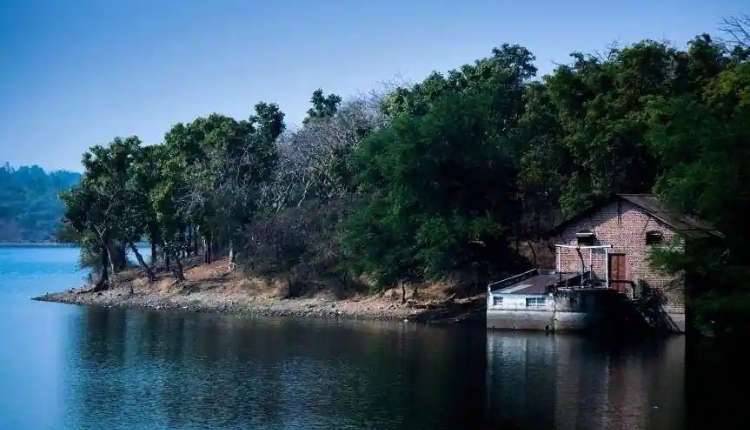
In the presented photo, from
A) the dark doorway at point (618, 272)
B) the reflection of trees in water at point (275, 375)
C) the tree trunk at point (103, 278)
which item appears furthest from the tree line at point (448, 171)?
the reflection of trees in water at point (275, 375)

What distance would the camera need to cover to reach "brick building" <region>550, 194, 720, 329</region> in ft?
174

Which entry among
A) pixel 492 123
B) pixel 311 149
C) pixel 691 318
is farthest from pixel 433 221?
pixel 311 149

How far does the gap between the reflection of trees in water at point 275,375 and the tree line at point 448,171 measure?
7492 millimetres

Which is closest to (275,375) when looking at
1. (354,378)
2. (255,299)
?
(354,378)

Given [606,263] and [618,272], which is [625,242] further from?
[618,272]

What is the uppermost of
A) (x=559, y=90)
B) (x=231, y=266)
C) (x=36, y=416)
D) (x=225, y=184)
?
(x=559, y=90)

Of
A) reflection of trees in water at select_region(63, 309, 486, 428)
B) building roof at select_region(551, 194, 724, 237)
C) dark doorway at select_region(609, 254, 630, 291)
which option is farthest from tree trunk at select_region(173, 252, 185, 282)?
dark doorway at select_region(609, 254, 630, 291)

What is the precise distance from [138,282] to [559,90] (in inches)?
1555

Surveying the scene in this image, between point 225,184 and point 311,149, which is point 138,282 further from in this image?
point 311,149

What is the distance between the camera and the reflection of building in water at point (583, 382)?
105ft

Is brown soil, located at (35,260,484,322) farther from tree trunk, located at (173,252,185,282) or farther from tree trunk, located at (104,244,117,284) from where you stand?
tree trunk, located at (104,244,117,284)

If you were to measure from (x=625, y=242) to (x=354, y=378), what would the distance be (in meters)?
23.0

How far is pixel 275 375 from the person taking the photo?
40031 mm

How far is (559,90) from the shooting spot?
62.1 m
